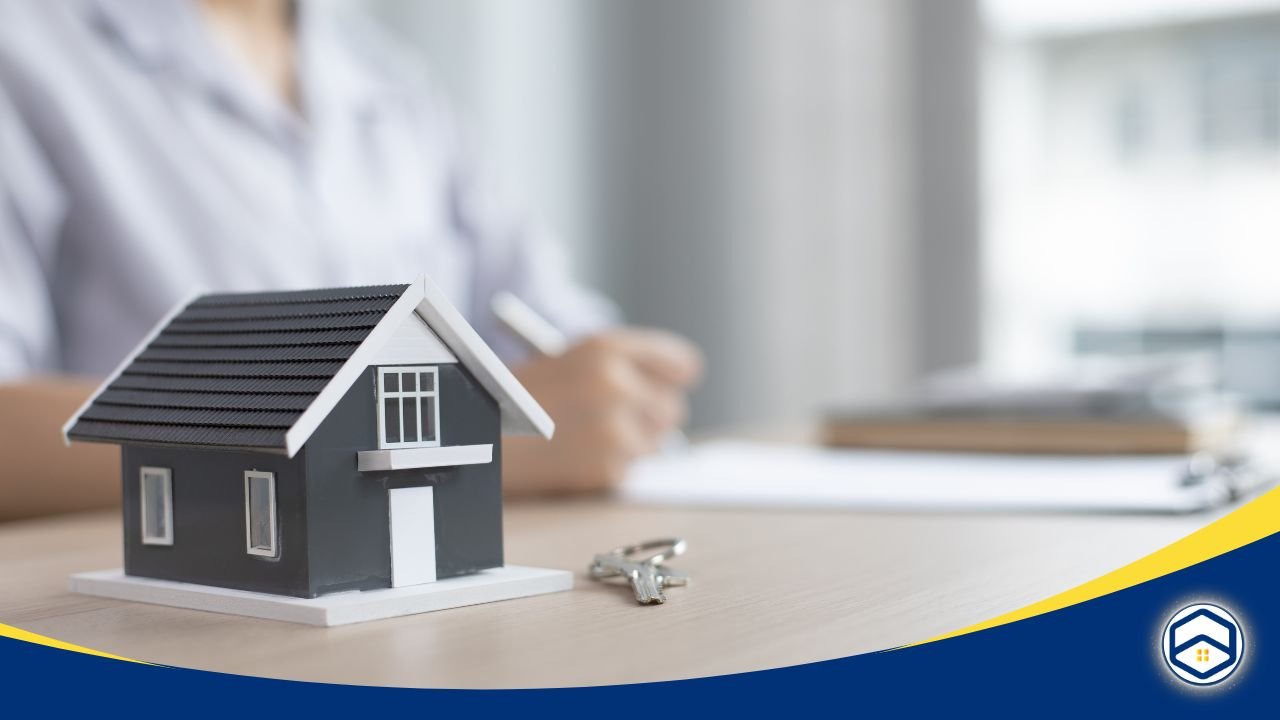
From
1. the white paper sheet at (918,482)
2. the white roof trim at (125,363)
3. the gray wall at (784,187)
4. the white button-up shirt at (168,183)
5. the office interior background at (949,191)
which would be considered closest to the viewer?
the white roof trim at (125,363)

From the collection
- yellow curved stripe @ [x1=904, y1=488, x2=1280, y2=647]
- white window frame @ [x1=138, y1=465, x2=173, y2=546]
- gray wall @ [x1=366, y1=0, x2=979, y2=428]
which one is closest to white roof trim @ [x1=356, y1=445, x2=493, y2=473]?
white window frame @ [x1=138, y1=465, x2=173, y2=546]

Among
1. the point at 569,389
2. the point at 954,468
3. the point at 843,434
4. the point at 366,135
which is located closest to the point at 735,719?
the point at 569,389

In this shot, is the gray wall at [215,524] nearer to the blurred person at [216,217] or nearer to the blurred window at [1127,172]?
the blurred person at [216,217]

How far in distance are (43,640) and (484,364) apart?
20cm

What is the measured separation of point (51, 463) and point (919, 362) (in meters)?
2.80

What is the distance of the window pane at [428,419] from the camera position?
538 mm

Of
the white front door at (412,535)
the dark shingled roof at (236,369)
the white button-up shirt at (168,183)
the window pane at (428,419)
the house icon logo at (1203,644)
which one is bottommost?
the house icon logo at (1203,644)

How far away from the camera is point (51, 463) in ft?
2.96

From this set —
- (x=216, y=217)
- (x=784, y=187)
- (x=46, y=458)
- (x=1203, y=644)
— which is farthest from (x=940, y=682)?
(x=784, y=187)

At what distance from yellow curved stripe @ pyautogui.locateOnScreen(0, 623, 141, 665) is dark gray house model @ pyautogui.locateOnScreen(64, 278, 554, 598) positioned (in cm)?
8

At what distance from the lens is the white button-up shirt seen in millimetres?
1180

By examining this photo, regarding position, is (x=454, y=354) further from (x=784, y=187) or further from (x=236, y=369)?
(x=784, y=187)

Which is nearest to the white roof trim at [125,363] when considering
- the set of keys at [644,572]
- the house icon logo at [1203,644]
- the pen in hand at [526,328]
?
the set of keys at [644,572]

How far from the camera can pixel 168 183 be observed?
1.31m
